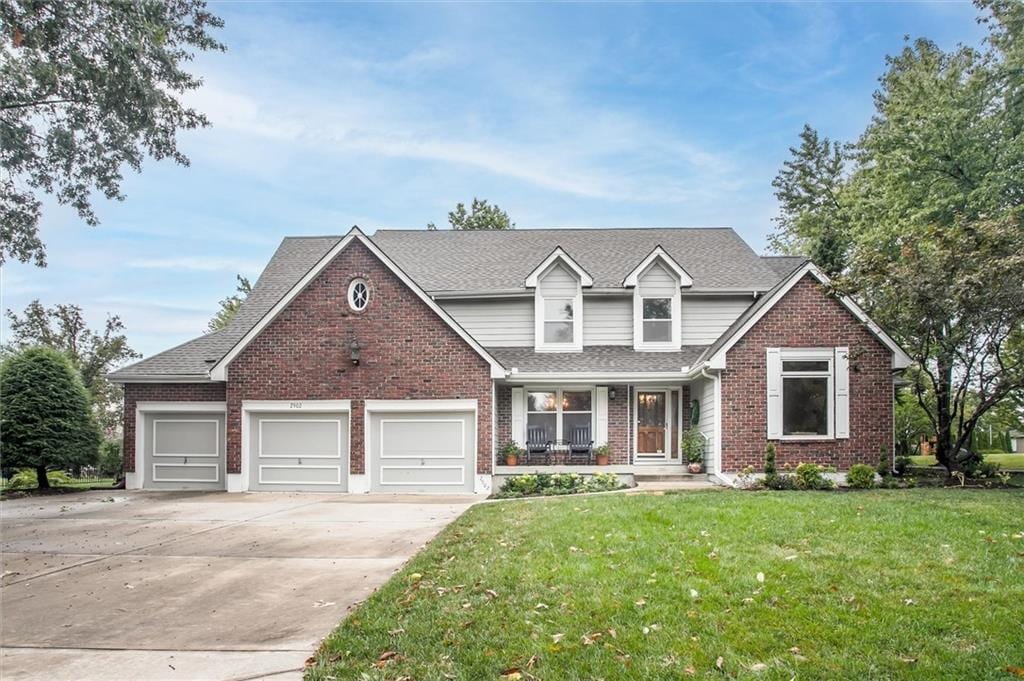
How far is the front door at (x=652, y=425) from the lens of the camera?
17781mm

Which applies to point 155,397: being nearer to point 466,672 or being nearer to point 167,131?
point 167,131

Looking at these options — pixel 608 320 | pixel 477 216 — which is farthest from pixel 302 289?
pixel 477 216

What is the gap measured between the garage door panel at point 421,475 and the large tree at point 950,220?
9438mm

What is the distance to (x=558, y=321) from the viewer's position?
61.3 feet

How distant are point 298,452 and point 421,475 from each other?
299cm

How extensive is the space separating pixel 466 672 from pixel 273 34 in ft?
44.4

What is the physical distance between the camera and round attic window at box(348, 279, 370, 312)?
1622 cm

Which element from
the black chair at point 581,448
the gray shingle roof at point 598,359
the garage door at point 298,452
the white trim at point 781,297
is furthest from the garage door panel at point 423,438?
the white trim at point 781,297

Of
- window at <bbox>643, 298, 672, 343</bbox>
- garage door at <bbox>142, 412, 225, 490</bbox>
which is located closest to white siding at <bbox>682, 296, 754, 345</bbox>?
window at <bbox>643, 298, 672, 343</bbox>

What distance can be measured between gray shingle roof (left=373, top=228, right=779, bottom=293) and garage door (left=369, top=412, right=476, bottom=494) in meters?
4.31

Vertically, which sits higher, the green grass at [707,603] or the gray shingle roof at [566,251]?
the gray shingle roof at [566,251]

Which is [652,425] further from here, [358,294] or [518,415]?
[358,294]

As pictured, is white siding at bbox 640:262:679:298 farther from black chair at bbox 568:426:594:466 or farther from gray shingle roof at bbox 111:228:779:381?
black chair at bbox 568:426:594:466

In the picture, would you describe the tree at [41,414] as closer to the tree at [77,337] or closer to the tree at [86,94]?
the tree at [86,94]
